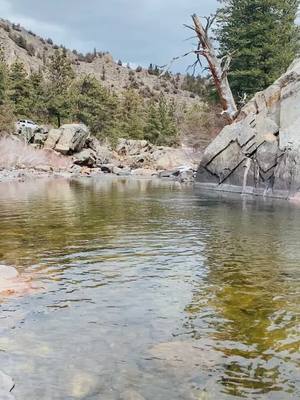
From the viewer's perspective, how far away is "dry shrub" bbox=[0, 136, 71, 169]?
3891 cm

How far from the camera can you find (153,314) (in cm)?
566

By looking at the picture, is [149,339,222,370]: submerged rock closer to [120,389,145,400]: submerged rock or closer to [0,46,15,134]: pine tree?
[120,389,145,400]: submerged rock

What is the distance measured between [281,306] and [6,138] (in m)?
37.9

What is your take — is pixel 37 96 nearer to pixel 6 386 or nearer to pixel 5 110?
pixel 5 110

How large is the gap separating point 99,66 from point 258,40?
305 ft

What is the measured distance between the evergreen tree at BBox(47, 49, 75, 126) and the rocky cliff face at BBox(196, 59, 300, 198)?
114 ft

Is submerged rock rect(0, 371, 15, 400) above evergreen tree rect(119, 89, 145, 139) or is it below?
below

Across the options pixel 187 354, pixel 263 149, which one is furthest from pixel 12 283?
pixel 263 149

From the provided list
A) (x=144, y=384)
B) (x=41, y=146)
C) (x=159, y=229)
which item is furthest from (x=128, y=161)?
(x=144, y=384)

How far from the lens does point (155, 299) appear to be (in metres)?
6.23

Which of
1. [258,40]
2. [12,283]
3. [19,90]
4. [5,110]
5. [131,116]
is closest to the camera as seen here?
[12,283]

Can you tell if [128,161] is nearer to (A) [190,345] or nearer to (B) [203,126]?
(B) [203,126]

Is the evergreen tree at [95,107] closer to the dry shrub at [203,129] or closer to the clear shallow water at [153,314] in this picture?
the dry shrub at [203,129]

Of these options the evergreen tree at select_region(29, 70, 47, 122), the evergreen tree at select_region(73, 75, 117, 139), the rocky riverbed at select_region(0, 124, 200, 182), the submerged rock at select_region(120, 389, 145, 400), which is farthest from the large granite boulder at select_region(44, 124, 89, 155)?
the submerged rock at select_region(120, 389, 145, 400)
